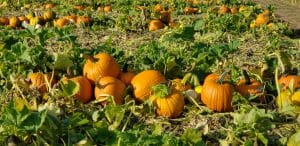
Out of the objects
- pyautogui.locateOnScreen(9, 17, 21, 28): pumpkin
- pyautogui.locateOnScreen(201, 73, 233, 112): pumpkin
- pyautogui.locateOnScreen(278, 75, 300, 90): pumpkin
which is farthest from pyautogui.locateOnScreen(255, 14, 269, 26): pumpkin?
pyautogui.locateOnScreen(201, 73, 233, 112): pumpkin

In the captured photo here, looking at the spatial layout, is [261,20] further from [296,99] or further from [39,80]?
[39,80]

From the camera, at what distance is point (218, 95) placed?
16.7ft

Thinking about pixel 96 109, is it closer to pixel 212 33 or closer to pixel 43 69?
pixel 43 69

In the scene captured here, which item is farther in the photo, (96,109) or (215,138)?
(96,109)

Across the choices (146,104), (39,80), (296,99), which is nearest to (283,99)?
(296,99)

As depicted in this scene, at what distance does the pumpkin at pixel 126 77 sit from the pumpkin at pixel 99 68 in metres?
0.06

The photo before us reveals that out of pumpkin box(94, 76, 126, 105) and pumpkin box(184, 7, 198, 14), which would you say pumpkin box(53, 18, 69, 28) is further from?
pumpkin box(94, 76, 126, 105)

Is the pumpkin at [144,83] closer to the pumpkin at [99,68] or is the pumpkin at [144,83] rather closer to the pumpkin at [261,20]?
the pumpkin at [99,68]

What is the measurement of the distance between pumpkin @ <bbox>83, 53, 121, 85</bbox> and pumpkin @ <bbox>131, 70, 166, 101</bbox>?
32 centimetres

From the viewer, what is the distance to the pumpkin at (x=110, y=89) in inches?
207

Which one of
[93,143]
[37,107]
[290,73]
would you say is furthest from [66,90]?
[290,73]

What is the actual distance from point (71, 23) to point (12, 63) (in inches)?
251

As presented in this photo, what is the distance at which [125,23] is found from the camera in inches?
457

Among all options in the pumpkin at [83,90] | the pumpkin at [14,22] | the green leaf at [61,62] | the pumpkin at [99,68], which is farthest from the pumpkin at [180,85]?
the pumpkin at [14,22]
